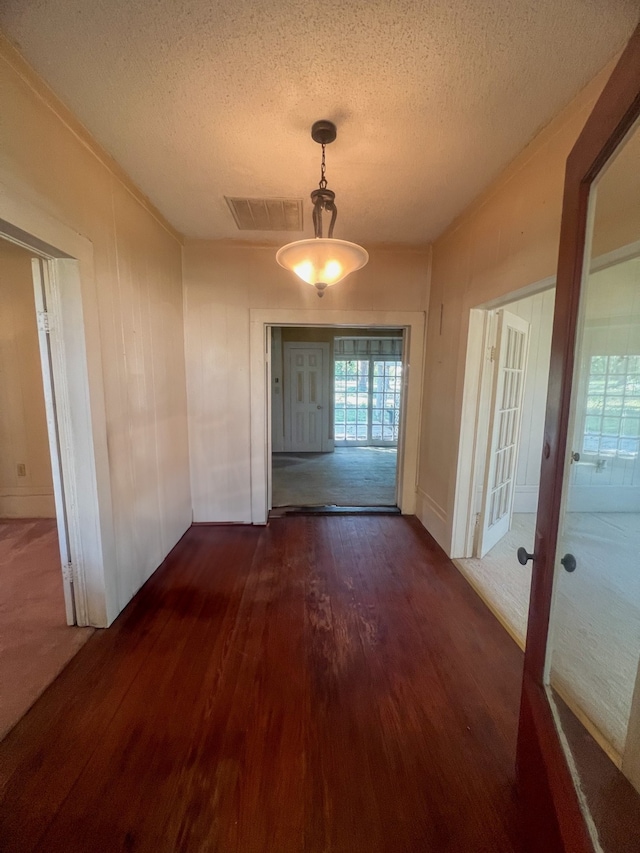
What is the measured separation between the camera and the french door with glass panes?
7258 millimetres

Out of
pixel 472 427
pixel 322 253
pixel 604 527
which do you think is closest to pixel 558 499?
pixel 604 527

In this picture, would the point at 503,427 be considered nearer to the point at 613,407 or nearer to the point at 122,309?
the point at 613,407

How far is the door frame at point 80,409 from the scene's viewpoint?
5.23 feet

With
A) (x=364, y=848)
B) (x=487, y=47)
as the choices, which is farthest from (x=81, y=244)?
(x=364, y=848)

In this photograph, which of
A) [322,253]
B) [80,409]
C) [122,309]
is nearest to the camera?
[322,253]

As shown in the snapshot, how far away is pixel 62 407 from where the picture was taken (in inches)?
66.3

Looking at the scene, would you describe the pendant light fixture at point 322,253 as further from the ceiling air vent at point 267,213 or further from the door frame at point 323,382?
the door frame at point 323,382

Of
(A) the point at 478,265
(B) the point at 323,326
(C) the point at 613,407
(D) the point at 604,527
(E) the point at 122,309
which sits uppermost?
(A) the point at 478,265

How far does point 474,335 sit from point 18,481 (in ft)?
14.2

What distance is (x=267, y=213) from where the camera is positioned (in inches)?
94.8

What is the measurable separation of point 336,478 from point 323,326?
2.40 metres

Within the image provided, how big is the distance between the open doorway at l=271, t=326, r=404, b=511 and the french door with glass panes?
0.07 feet

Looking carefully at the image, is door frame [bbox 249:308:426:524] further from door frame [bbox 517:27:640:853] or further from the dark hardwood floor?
door frame [bbox 517:27:640:853]

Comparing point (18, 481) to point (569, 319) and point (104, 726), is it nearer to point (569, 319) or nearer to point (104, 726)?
point (104, 726)
